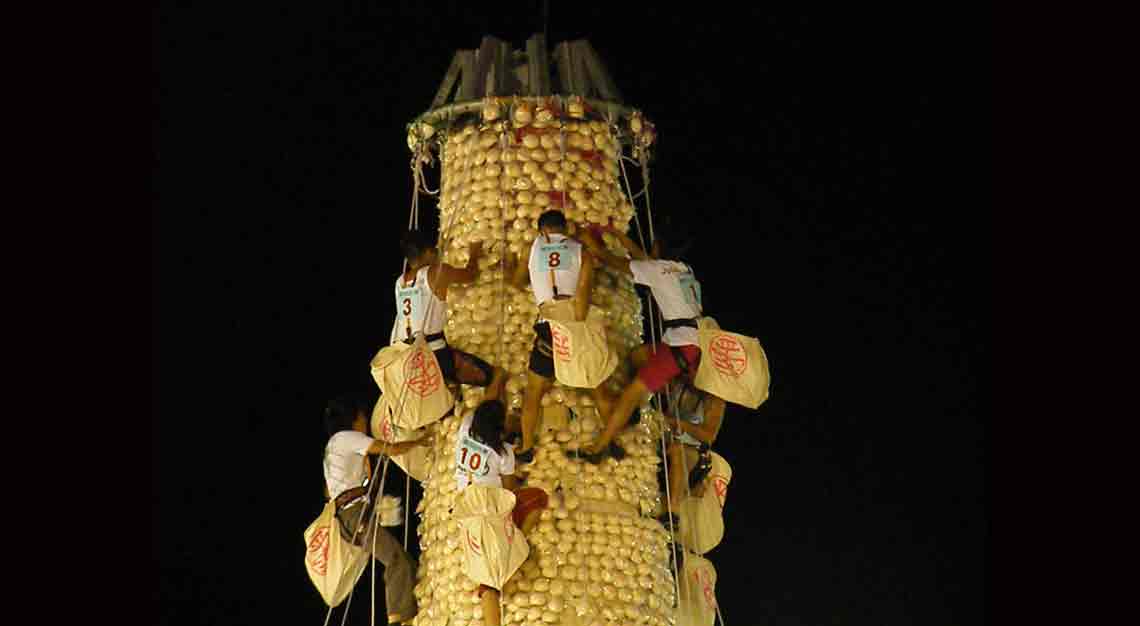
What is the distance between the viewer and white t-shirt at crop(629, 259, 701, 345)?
35.2ft

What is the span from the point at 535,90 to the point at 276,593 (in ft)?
16.4

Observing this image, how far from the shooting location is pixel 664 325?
425 inches

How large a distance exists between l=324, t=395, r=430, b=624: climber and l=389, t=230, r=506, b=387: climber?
19.8 inches

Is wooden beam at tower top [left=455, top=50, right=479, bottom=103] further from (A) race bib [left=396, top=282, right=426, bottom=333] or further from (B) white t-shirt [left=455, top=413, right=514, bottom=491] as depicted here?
(B) white t-shirt [left=455, top=413, right=514, bottom=491]

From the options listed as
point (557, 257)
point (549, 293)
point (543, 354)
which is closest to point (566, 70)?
point (557, 257)

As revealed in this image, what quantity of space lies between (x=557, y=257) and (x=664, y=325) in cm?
74

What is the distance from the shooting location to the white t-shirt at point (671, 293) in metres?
10.7

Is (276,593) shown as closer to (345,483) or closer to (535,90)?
(345,483)

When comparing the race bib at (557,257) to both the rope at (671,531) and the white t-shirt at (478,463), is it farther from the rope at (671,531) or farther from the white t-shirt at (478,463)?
the rope at (671,531)

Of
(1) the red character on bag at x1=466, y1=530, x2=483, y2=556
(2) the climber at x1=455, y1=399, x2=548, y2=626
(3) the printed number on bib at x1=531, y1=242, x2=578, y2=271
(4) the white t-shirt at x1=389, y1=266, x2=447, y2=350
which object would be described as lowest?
(1) the red character on bag at x1=466, y1=530, x2=483, y2=556

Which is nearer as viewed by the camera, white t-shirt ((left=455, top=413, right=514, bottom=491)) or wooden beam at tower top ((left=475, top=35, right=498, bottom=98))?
white t-shirt ((left=455, top=413, right=514, bottom=491))

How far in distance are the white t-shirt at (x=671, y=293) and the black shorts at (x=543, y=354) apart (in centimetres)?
68

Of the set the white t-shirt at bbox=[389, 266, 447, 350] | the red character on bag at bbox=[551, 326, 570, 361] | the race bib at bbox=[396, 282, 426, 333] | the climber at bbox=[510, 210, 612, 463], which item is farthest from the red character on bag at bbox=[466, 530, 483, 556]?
the race bib at bbox=[396, 282, 426, 333]

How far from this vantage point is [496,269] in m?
10.8
